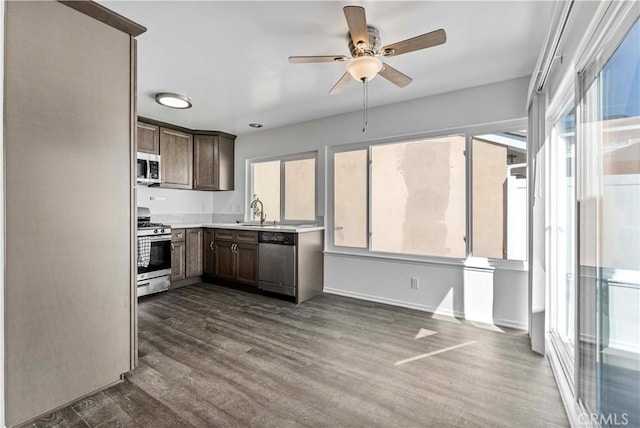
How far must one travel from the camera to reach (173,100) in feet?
10.9

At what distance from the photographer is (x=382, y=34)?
2.17m

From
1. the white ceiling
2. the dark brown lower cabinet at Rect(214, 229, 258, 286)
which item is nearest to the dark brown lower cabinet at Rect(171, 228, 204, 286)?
the dark brown lower cabinet at Rect(214, 229, 258, 286)

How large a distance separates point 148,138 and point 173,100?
1.15 m

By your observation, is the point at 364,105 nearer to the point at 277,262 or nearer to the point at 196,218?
the point at 277,262

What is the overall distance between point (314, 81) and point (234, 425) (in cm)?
289

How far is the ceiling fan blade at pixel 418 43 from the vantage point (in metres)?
1.74

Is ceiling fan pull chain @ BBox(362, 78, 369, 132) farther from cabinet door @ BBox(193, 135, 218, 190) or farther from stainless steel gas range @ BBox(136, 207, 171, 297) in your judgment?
stainless steel gas range @ BBox(136, 207, 171, 297)

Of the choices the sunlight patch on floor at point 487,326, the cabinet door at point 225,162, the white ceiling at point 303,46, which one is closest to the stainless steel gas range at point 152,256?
the cabinet door at point 225,162

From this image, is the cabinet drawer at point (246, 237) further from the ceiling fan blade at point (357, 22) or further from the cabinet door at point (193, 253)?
the ceiling fan blade at point (357, 22)

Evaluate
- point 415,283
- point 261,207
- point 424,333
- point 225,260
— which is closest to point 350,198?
point 415,283

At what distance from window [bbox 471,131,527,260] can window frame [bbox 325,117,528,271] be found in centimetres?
5

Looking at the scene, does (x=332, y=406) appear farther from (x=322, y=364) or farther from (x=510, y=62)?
(x=510, y=62)

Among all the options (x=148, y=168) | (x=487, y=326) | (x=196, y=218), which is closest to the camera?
(x=487, y=326)

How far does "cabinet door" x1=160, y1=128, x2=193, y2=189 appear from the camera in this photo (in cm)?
436
